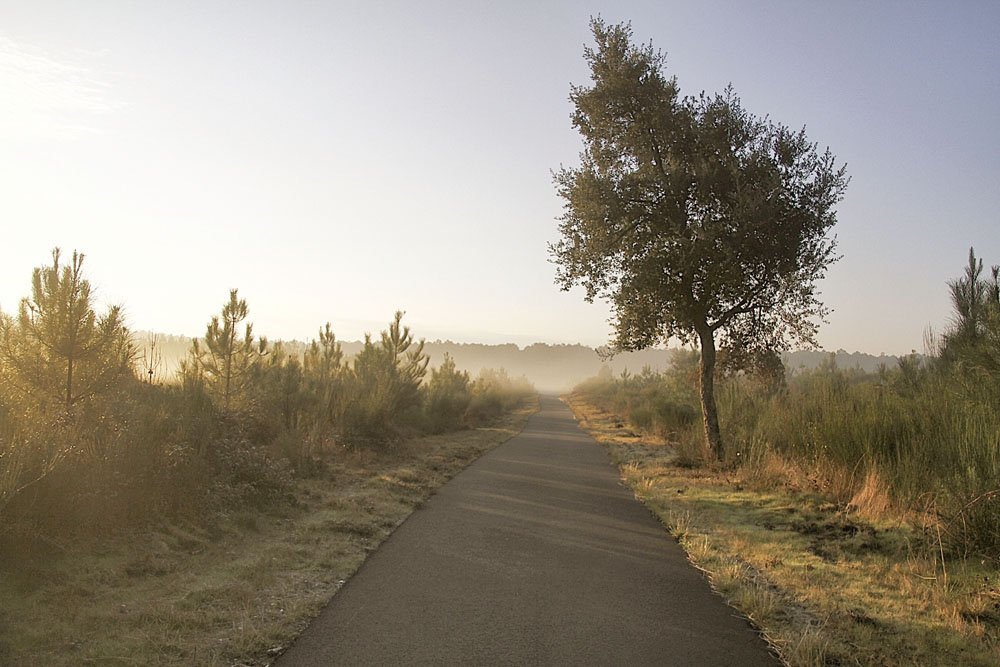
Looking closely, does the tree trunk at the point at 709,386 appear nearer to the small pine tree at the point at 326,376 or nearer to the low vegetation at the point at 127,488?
the low vegetation at the point at 127,488

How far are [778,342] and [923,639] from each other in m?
9.93

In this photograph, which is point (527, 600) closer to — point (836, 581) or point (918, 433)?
point (836, 581)

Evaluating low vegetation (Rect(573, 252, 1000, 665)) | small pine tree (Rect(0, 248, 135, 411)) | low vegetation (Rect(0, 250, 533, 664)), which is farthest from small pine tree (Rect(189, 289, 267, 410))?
low vegetation (Rect(573, 252, 1000, 665))

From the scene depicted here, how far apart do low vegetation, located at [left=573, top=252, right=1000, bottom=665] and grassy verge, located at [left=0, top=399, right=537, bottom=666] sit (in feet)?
12.7

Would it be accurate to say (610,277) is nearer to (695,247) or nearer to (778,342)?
(695,247)

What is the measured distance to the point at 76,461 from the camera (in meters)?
6.14

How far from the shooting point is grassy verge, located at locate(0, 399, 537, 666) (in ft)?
12.9

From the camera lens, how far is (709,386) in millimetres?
13266

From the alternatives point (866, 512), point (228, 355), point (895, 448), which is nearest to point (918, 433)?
point (895, 448)

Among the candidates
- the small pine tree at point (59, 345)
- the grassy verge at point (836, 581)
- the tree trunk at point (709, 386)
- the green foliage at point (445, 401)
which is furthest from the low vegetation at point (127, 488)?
the green foliage at point (445, 401)

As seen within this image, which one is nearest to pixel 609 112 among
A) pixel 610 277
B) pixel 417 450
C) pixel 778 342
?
pixel 610 277

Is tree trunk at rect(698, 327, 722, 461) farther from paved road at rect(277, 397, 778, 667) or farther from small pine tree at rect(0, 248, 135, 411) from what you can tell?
small pine tree at rect(0, 248, 135, 411)

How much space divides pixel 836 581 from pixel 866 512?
2.37 meters

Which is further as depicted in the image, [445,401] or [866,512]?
[445,401]
